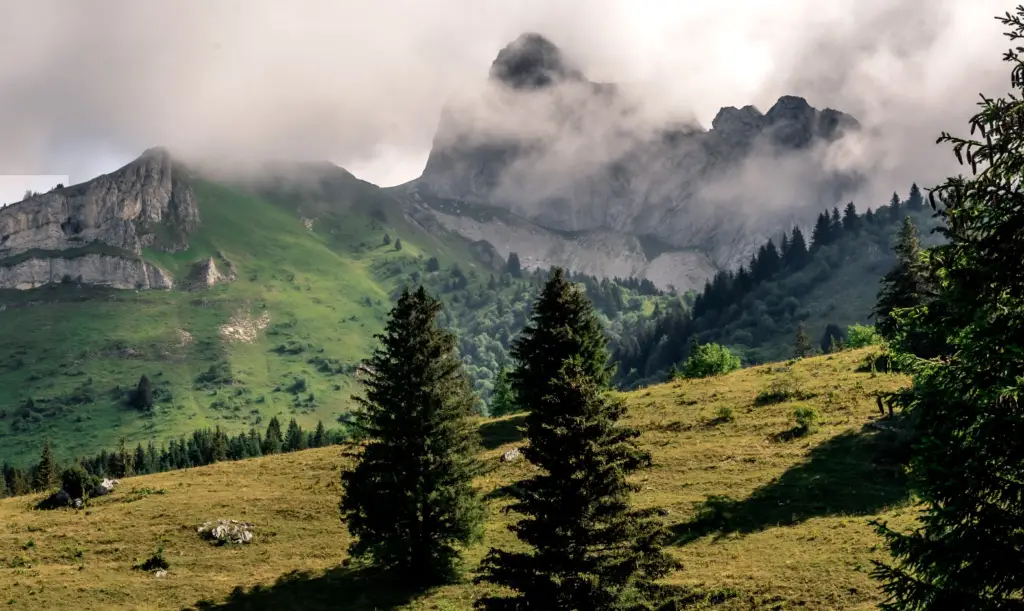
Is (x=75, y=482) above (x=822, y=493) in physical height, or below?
above

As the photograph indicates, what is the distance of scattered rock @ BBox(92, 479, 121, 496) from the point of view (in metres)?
62.1

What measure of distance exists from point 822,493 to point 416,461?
2448 cm

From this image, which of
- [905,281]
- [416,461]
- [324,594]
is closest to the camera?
[324,594]

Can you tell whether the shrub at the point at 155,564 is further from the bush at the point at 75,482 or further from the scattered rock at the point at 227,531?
the bush at the point at 75,482

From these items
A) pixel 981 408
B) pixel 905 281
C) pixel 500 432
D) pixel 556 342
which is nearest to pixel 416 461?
pixel 556 342

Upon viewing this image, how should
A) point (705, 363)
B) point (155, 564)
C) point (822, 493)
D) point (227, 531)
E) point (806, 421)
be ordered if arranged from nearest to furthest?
point (822, 493), point (155, 564), point (227, 531), point (806, 421), point (705, 363)

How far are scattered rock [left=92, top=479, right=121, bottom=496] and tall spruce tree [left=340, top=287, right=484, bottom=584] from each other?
29.4 m

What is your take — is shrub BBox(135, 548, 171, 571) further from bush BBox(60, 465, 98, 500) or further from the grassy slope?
bush BBox(60, 465, 98, 500)

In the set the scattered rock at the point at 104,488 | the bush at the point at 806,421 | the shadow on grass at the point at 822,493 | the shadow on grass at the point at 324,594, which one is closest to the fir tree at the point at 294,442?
the scattered rock at the point at 104,488

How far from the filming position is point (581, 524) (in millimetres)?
24000

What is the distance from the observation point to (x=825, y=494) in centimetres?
4416

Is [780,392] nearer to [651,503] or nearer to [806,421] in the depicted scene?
[806,421]

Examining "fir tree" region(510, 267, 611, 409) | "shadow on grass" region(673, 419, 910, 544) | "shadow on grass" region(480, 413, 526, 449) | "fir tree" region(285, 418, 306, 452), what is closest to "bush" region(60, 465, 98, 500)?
"shadow on grass" region(480, 413, 526, 449)

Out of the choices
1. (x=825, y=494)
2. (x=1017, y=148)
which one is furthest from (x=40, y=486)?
(x=1017, y=148)
